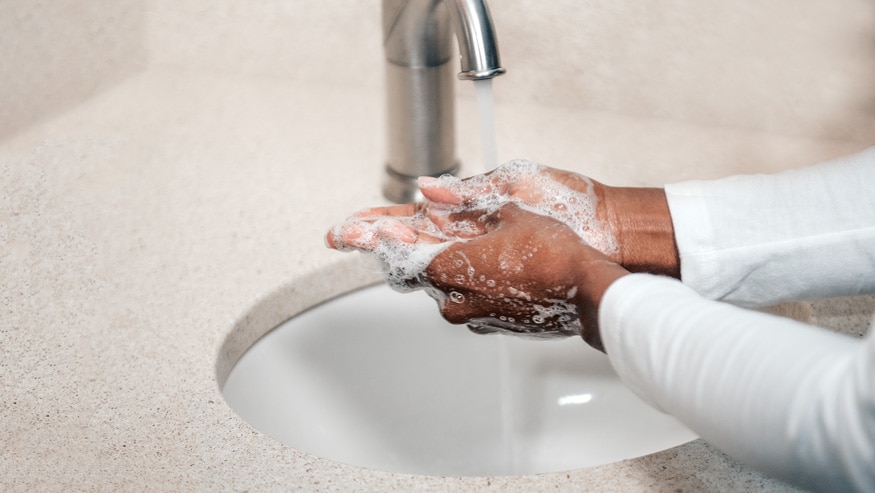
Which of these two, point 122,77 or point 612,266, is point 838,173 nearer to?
point 612,266

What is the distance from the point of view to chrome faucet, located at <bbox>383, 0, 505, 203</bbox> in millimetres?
807

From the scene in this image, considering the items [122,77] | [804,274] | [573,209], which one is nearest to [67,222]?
[122,77]

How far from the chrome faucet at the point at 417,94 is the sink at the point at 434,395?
0.14 m

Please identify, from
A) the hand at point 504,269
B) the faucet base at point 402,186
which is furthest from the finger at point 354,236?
the faucet base at point 402,186

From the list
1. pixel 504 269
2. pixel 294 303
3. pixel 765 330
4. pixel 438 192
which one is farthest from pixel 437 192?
pixel 765 330

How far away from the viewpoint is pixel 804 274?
660mm

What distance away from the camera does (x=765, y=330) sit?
0.44 m

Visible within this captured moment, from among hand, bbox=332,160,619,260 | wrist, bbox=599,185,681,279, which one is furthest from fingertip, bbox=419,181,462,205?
wrist, bbox=599,185,681,279

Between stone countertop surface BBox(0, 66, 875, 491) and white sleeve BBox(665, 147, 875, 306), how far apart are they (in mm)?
99

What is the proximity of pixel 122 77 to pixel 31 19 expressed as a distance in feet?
0.56

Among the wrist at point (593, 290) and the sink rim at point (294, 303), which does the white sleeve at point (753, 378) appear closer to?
the wrist at point (593, 290)

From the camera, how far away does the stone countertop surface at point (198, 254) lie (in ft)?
1.87

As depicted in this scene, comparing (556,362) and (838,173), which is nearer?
(838,173)

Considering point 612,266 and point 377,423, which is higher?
point 612,266
